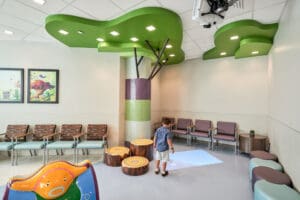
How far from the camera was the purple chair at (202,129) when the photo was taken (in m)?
5.50

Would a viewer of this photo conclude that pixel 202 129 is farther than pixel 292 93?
Yes

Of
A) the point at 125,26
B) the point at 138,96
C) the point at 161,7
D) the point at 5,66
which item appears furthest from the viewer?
the point at 138,96

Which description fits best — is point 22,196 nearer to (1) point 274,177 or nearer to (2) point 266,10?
(1) point 274,177

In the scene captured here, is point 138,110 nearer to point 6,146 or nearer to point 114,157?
point 114,157

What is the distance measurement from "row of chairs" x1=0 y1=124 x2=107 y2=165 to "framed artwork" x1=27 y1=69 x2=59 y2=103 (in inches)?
29.2

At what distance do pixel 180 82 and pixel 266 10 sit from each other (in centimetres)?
410

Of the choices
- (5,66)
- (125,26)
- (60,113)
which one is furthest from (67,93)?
(125,26)

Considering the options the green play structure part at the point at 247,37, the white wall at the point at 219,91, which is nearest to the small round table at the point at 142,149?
the white wall at the point at 219,91

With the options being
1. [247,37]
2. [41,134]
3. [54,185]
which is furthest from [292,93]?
[41,134]

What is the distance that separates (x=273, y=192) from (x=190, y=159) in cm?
249

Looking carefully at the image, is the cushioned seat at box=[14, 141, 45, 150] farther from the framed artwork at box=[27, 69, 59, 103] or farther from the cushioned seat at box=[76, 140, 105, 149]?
the framed artwork at box=[27, 69, 59, 103]

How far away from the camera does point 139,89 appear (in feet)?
16.0

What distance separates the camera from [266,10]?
3.00m

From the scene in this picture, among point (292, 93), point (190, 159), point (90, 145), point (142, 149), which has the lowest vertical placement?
point (190, 159)
